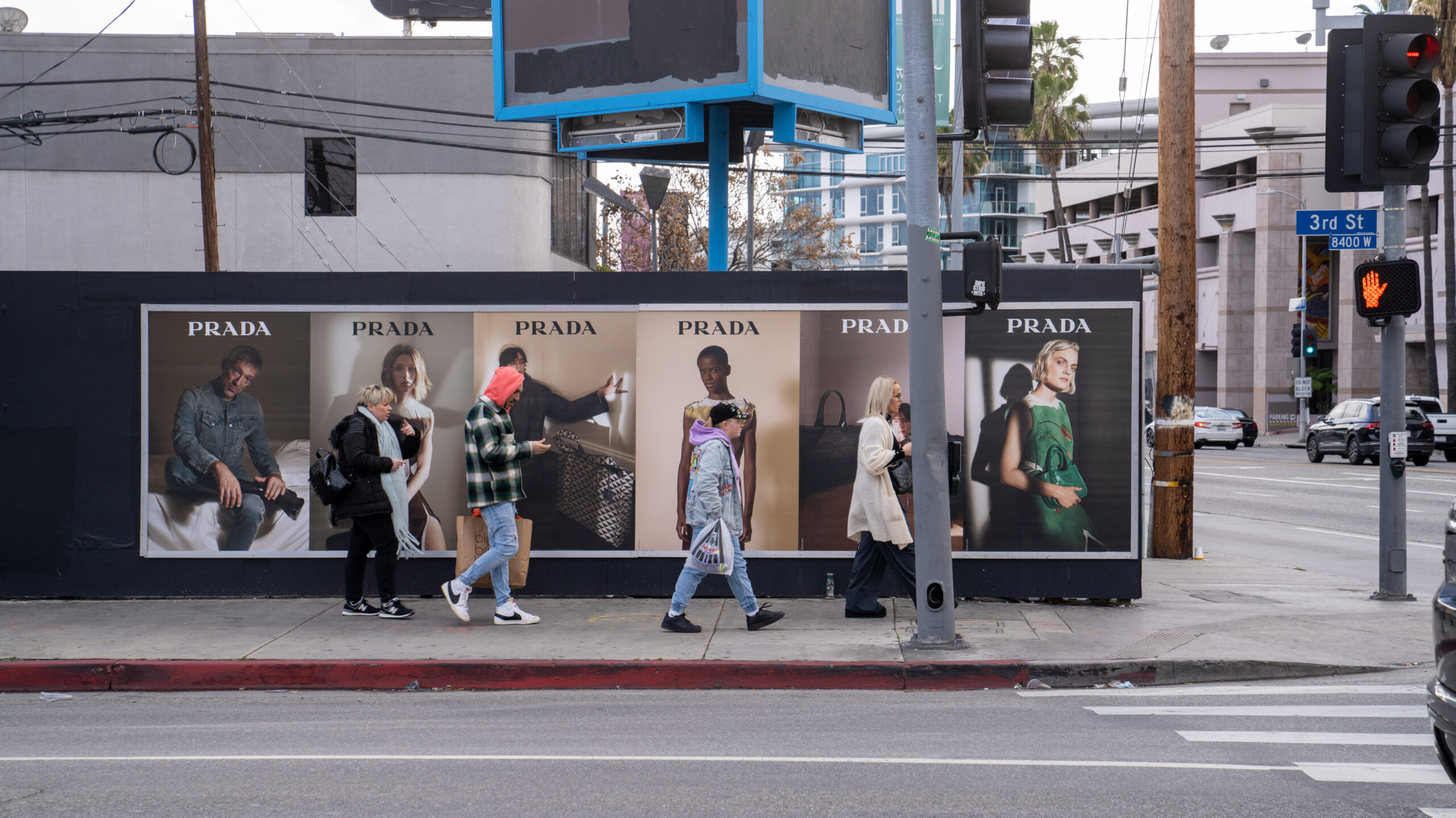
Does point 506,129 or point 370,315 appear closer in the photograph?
point 370,315

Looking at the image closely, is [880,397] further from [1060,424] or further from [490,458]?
[490,458]

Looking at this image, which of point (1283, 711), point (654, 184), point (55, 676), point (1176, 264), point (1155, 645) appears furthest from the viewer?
point (654, 184)

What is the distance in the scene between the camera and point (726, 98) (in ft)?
40.2

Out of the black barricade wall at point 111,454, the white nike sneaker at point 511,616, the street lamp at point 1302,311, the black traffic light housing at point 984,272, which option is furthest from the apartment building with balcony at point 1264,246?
the white nike sneaker at point 511,616

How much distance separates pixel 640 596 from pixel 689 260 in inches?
1529

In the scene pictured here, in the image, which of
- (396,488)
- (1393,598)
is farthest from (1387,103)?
(396,488)

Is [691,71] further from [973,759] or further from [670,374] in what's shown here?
[973,759]

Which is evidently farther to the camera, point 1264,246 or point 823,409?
point 1264,246

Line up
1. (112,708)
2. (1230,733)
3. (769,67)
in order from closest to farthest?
(1230,733) → (112,708) → (769,67)

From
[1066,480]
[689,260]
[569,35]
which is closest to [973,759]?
[1066,480]

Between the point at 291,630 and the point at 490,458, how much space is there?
2065 millimetres

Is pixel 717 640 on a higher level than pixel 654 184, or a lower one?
lower

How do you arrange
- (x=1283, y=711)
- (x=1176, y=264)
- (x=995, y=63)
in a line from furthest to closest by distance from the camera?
(x=1176, y=264) < (x=995, y=63) < (x=1283, y=711)

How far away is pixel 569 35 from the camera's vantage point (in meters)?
12.9
